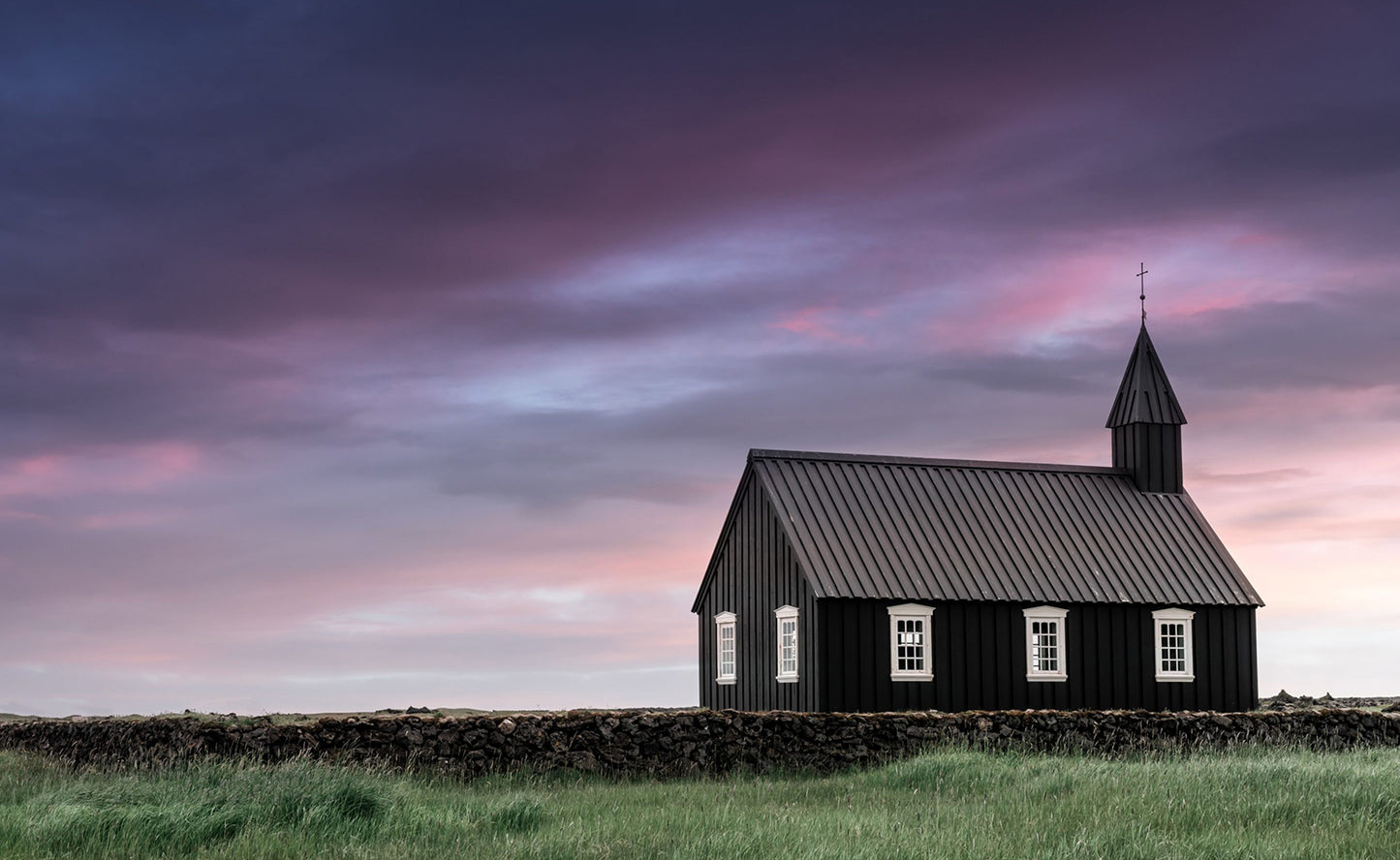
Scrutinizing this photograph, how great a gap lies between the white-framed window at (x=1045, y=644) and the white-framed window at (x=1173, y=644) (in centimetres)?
289

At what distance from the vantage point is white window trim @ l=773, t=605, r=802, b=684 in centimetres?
3344

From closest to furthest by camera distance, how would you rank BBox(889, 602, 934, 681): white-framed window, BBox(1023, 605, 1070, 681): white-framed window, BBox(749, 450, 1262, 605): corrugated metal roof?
BBox(889, 602, 934, 681): white-framed window < BBox(749, 450, 1262, 605): corrugated metal roof < BBox(1023, 605, 1070, 681): white-framed window

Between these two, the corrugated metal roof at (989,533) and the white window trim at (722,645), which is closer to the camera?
the corrugated metal roof at (989,533)

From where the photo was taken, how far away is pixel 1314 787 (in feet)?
66.4

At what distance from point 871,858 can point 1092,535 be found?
81.3ft

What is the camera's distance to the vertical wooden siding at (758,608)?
3316 cm

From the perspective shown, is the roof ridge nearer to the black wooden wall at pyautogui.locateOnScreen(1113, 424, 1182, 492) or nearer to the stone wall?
the black wooden wall at pyautogui.locateOnScreen(1113, 424, 1182, 492)

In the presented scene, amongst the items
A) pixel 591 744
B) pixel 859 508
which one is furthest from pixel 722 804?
pixel 859 508

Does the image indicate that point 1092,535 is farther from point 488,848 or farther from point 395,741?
point 488,848

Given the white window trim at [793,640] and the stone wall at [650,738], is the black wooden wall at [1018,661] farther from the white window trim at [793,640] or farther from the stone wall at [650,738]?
the stone wall at [650,738]

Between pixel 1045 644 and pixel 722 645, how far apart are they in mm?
8416

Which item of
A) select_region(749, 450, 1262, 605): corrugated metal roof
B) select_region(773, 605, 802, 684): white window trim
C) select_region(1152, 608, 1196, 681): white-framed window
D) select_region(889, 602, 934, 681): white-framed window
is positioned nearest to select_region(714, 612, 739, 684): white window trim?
select_region(773, 605, 802, 684): white window trim

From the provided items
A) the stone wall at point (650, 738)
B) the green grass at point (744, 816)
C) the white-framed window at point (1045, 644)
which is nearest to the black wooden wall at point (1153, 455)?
the white-framed window at point (1045, 644)

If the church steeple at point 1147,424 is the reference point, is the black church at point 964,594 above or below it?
below
